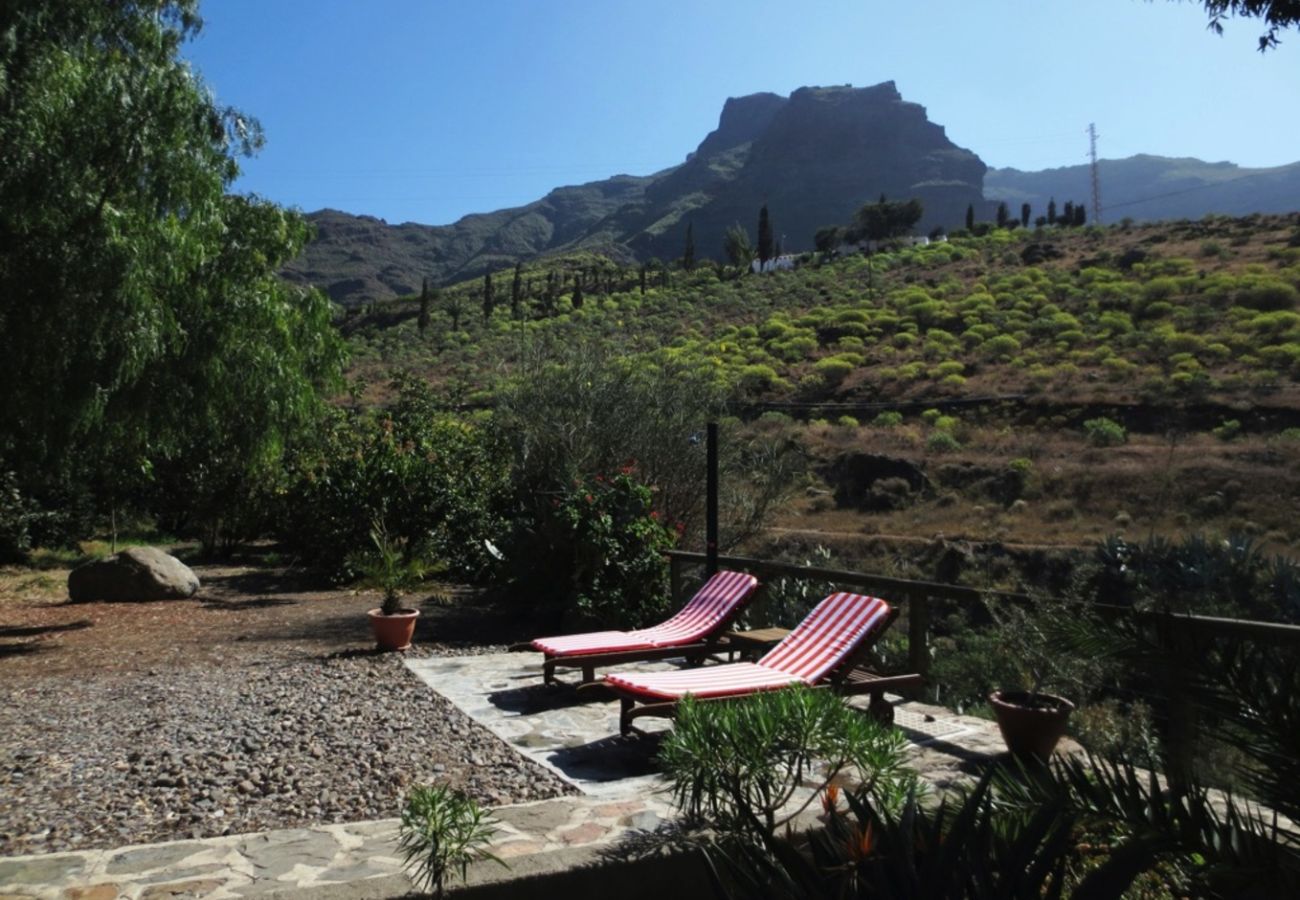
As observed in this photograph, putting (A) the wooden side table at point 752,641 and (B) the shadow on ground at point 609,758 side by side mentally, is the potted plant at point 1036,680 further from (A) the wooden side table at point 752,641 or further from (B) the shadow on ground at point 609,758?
(A) the wooden side table at point 752,641

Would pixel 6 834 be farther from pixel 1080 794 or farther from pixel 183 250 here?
pixel 183 250

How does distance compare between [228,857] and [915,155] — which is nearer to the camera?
[228,857]

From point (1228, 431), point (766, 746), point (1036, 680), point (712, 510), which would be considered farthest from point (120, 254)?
point (1228, 431)

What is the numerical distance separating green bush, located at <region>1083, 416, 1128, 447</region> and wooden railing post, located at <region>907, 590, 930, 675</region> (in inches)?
843

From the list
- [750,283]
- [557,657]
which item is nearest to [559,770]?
[557,657]

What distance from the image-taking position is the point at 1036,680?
4898 mm

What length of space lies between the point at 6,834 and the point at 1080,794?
159 inches

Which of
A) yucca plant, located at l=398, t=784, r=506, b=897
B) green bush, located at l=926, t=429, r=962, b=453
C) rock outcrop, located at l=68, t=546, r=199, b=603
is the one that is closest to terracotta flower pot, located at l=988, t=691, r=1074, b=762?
yucca plant, located at l=398, t=784, r=506, b=897

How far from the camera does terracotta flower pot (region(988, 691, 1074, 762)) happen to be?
15.7ft

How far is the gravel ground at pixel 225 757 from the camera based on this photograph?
441 centimetres

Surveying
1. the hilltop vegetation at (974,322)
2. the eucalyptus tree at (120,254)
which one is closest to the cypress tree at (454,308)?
the hilltop vegetation at (974,322)

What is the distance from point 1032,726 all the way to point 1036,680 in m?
0.22

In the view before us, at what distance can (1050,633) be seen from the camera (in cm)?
450

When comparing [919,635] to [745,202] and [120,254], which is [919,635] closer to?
[120,254]
